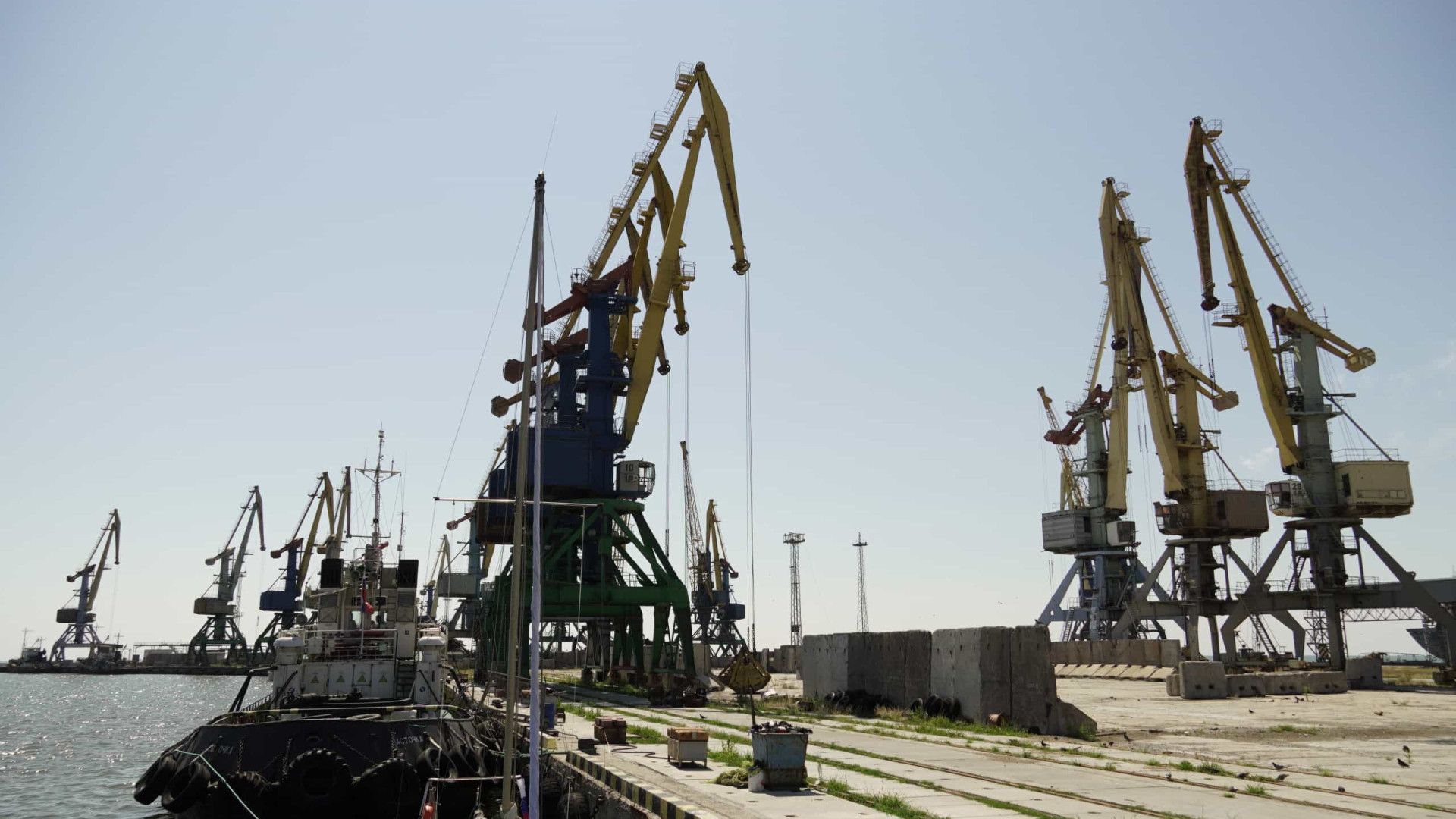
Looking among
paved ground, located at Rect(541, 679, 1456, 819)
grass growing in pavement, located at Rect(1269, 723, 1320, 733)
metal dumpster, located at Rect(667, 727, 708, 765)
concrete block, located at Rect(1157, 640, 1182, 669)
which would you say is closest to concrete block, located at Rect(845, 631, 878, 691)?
paved ground, located at Rect(541, 679, 1456, 819)

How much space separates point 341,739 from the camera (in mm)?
21547

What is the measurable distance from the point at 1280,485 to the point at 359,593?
181 feet

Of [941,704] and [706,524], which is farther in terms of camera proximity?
[706,524]

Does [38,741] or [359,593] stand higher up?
[359,593]

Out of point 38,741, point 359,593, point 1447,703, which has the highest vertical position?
point 359,593

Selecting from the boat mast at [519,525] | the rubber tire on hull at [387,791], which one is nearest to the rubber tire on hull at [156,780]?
the rubber tire on hull at [387,791]

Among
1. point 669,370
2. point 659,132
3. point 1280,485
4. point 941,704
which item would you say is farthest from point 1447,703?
point 659,132

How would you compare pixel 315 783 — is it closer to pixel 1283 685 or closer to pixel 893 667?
pixel 893 667

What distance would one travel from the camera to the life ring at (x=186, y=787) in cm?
2042

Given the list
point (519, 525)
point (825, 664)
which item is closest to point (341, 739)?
point (519, 525)

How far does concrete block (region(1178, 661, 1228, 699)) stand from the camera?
40719 millimetres

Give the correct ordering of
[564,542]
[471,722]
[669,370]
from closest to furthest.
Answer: [471,722], [564,542], [669,370]

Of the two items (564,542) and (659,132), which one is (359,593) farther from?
(659,132)

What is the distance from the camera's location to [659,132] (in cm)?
5297
